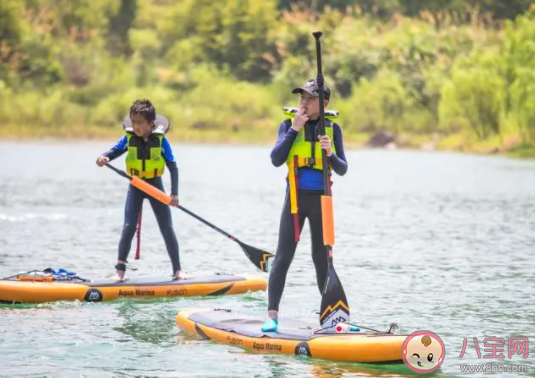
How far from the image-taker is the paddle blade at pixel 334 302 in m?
10.3

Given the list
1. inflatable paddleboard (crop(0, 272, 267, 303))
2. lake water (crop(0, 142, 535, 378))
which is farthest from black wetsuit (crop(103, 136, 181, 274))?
lake water (crop(0, 142, 535, 378))

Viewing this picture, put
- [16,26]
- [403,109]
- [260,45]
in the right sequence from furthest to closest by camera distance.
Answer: [260,45] → [16,26] → [403,109]

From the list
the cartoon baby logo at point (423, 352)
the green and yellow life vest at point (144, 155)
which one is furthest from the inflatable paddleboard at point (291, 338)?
the green and yellow life vest at point (144, 155)

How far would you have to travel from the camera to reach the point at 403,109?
199ft

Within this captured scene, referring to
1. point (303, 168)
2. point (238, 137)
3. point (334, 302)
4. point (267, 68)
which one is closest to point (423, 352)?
point (334, 302)

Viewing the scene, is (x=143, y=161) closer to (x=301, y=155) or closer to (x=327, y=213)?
(x=301, y=155)

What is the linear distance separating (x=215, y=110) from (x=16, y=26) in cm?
1149

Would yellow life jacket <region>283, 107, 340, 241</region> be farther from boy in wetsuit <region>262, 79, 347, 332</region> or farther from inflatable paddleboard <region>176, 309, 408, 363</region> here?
inflatable paddleboard <region>176, 309, 408, 363</region>

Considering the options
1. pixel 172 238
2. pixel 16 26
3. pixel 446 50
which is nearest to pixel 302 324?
pixel 172 238

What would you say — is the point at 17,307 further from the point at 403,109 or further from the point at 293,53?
the point at 293,53

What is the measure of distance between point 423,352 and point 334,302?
86 cm

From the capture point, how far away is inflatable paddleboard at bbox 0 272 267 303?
1273 cm

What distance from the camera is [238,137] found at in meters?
63.5

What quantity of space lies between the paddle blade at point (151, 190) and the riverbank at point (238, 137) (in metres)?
38.8
